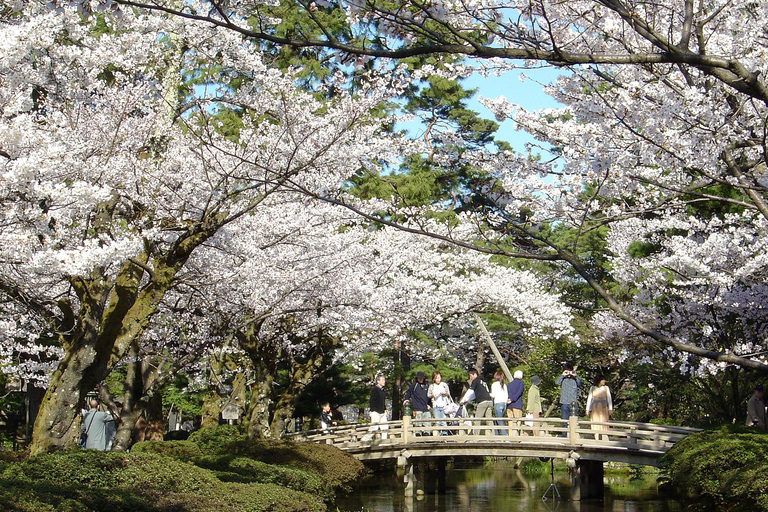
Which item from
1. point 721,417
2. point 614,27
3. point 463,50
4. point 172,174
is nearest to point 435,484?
point 721,417

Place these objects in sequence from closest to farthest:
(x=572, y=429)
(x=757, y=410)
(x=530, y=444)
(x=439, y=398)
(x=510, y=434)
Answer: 1. (x=757, y=410)
2. (x=572, y=429)
3. (x=530, y=444)
4. (x=510, y=434)
5. (x=439, y=398)

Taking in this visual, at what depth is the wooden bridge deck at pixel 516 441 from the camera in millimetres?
15525

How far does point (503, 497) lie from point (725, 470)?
23.6ft

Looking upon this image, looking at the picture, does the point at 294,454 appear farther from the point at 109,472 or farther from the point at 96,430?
the point at 109,472

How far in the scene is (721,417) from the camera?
64.2 ft

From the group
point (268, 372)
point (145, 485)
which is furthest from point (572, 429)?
point (145, 485)

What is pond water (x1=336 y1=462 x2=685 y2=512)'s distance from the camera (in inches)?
601

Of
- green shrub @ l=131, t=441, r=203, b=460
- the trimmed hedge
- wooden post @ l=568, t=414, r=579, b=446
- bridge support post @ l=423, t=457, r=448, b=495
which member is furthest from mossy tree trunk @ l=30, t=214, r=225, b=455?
bridge support post @ l=423, t=457, r=448, b=495

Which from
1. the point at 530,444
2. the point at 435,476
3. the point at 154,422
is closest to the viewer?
the point at 530,444

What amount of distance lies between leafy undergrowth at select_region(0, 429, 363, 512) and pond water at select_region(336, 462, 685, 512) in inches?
102

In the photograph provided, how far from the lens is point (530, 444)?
17031mm

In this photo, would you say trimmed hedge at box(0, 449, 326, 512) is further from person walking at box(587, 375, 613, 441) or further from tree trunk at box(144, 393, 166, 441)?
tree trunk at box(144, 393, 166, 441)

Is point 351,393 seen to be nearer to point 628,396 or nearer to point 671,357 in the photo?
point 628,396

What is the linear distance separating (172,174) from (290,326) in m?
6.20
